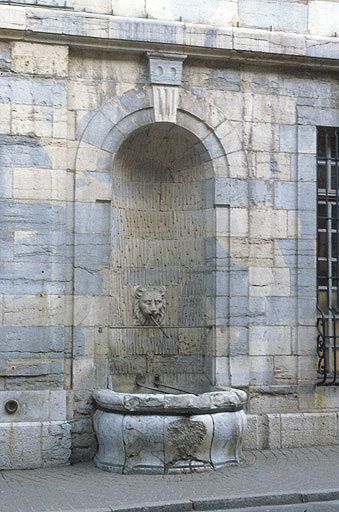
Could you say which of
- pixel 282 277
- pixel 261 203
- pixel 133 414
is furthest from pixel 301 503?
pixel 261 203

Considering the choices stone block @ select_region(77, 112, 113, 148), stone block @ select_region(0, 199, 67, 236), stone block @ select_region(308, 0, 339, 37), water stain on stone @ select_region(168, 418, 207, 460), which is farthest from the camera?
stone block @ select_region(308, 0, 339, 37)

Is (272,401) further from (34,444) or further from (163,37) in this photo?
(163,37)

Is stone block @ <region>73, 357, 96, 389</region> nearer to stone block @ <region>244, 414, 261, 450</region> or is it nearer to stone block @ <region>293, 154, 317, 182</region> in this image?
stone block @ <region>244, 414, 261, 450</region>

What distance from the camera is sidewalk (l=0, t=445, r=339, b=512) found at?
6.14 meters

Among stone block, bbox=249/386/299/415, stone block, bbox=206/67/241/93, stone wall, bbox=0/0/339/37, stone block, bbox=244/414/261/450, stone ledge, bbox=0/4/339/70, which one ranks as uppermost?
stone wall, bbox=0/0/339/37

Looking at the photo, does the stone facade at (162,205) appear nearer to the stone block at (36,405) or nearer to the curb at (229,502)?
the stone block at (36,405)

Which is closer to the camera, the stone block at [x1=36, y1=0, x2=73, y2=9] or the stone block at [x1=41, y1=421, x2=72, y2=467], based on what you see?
the stone block at [x1=41, y1=421, x2=72, y2=467]

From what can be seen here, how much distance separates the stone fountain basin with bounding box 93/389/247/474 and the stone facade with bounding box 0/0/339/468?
687 mm

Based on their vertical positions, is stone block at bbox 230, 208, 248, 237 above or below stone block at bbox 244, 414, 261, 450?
above

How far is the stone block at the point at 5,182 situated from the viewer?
7641 millimetres

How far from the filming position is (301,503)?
640 cm

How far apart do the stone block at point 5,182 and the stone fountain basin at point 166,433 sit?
2.34 metres

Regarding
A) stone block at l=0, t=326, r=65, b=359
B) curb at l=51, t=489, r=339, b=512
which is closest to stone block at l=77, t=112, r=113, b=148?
stone block at l=0, t=326, r=65, b=359

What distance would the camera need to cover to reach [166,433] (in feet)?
23.1
